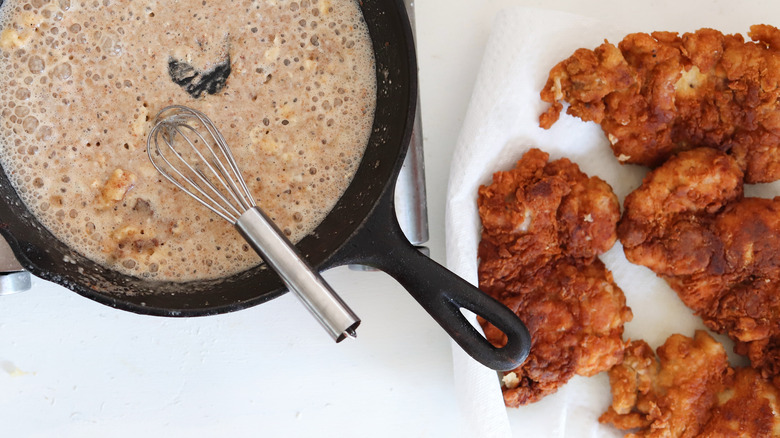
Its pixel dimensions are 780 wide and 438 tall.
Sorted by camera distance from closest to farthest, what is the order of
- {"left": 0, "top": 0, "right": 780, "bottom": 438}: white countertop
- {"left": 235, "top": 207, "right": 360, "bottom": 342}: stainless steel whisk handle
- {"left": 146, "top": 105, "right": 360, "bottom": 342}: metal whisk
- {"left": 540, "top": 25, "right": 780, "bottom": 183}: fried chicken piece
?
{"left": 235, "top": 207, "right": 360, "bottom": 342}: stainless steel whisk handle → {"left": 146, "top": 105, "right": 360, "bottom": 342}: metal whisk → {"left": 540, "top": 25, "right": 780, "bottom": 183}: fried chicken piece → {"left": 0, "top": 0, "right": 780, "bottom": 438}: white countertop

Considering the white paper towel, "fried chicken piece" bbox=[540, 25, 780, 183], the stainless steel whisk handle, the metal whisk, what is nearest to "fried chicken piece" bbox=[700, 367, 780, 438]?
the white paper towel

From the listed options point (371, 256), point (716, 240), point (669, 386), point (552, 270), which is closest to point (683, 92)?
point (716, 240)

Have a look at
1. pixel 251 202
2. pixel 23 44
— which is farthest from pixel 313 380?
pixel 23 44

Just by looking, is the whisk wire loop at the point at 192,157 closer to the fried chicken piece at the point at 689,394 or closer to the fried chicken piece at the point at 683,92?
the fried chicken piece at the point at 683,92

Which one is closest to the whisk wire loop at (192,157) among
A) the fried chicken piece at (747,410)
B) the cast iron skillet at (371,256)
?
the cast iron skillet at (371,256)

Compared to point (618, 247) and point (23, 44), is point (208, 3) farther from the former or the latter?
point (618, 247)

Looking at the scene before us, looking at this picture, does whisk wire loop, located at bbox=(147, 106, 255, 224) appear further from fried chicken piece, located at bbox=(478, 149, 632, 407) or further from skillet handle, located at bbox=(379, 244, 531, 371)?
fried chicken piece, located at bbox=(478, 149, 632, 407)
